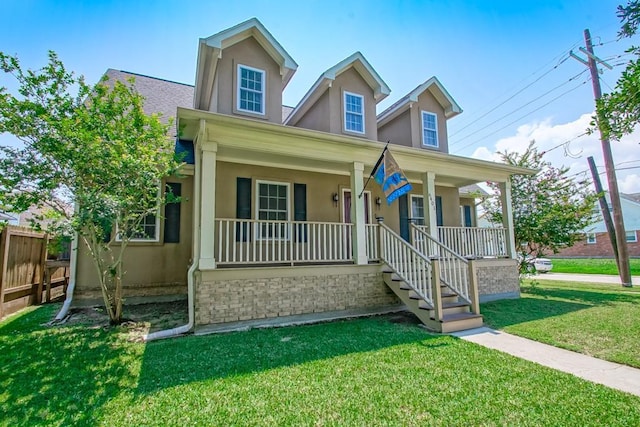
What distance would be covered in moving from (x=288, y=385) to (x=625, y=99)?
5360 millimetres

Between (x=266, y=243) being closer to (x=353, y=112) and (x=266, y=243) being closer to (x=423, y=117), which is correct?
(x=353, y=112)

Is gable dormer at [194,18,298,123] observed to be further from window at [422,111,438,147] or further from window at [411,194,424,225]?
window at [411,194,424,225]

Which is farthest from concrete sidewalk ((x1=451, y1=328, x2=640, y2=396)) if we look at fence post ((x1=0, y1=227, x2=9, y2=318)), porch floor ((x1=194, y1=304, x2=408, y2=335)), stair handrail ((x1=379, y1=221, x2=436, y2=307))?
fence post ((x1=0, y1=227, x2=9, y2=318))

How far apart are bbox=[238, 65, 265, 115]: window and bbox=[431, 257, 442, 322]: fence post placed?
5780mm

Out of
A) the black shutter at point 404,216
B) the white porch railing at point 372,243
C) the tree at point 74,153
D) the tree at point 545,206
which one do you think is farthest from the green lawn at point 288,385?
the tree at point 545,206

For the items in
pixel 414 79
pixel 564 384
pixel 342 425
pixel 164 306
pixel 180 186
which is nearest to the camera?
pixel 342 425

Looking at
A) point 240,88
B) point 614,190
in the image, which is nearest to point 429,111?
point 240,88

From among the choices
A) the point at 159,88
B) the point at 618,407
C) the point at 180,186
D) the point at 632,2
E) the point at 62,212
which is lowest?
the point at 618,407

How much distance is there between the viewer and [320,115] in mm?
9570

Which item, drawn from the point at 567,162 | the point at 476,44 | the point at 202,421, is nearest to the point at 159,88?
the point at 476,44

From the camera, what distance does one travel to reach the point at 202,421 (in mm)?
2863

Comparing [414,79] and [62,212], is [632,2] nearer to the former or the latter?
[414,79]

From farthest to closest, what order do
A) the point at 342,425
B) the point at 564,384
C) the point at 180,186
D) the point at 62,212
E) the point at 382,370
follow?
the point at 180,186 → the point at 62,212 → the point at 382,370 → the point at 564,384 → the point at 342,425

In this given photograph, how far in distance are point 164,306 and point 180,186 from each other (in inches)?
130
